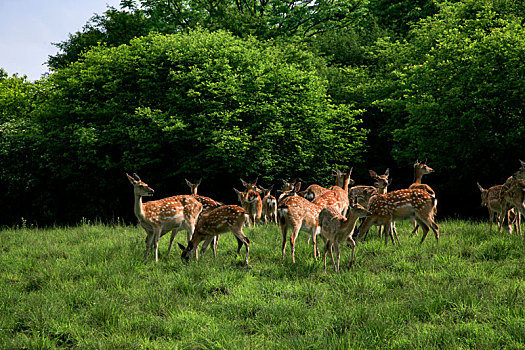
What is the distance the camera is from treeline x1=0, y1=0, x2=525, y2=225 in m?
13.6

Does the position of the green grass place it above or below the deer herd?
below

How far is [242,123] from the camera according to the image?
52.1 feet

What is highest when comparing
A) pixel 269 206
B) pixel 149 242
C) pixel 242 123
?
pixel 242 123

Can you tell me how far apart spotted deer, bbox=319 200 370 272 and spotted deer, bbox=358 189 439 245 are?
131cm

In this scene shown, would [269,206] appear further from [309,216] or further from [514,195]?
[514,195]

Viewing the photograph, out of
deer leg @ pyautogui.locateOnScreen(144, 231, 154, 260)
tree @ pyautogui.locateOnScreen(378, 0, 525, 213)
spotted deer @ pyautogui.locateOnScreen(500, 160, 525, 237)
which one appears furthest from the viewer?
tree @ pyautogui.locateOnScreen(378, 0, 525, 213)

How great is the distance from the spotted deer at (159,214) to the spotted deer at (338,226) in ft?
8.75

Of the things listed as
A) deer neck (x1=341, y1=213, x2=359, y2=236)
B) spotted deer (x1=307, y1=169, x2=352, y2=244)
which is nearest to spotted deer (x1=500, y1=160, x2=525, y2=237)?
spotted deer (x1=307, y1=169, x2=352, y2=244)

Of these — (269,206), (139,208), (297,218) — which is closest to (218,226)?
(297,218)

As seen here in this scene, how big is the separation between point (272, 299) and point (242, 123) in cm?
1051

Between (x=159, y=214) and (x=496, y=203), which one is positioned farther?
(x=496, y=203)

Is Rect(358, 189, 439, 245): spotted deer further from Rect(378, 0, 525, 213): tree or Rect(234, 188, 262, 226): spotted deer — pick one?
Rect(378, 0, 525, 213): tree

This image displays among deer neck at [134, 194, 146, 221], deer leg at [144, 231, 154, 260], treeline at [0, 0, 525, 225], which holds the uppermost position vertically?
treeline at [0, 0, 525, 225]

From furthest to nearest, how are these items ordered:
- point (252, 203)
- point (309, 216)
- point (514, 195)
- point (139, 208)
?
1. point (252, 203)
2. point (514, 195)
3. point (139, 208)
4. point (309, 216)
